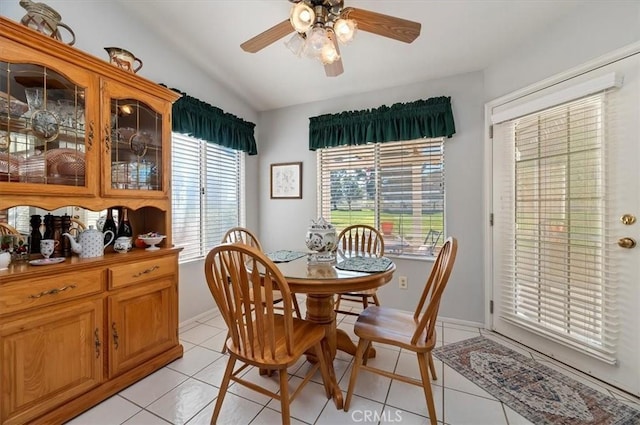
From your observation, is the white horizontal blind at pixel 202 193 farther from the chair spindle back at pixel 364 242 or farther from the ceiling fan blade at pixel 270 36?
the chair spindle back at pixel 364 242

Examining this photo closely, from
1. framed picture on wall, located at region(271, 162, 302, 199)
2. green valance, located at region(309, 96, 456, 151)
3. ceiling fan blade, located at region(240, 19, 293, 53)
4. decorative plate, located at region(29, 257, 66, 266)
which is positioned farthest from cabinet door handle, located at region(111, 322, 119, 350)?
green valance, located at region(309, 96, 456, 151)

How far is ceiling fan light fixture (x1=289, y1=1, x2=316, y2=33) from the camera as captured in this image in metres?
1.41

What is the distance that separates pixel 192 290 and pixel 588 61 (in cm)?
363

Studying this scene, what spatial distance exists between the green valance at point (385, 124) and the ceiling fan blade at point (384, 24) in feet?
3.85

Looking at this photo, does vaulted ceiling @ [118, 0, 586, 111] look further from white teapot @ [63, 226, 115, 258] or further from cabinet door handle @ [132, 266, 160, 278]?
cabinet door handle @ [132, 266, 160, 278]

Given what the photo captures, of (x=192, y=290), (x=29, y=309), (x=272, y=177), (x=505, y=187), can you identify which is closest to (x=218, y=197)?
(x=272, y=177)

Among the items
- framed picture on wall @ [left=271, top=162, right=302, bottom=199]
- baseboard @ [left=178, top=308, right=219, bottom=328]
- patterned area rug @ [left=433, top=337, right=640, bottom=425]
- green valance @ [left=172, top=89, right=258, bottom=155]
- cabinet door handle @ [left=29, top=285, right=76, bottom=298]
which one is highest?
green valance @ [left=172, top=89, right=258, bottom=155]

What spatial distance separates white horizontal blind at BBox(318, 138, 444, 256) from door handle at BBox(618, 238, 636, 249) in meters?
1.22

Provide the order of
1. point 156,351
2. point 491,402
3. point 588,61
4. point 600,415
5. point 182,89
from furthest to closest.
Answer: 1. point 182,89
2. point 156,351
3. point 588,61
4. point 491,402
5. point 600,415

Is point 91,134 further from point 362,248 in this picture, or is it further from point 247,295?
point 362,248

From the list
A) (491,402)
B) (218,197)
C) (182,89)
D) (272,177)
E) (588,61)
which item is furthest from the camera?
(272,177)

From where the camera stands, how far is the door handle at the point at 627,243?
1.61m

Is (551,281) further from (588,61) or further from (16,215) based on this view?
(16,215)

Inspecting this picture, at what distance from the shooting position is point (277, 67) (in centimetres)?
275
